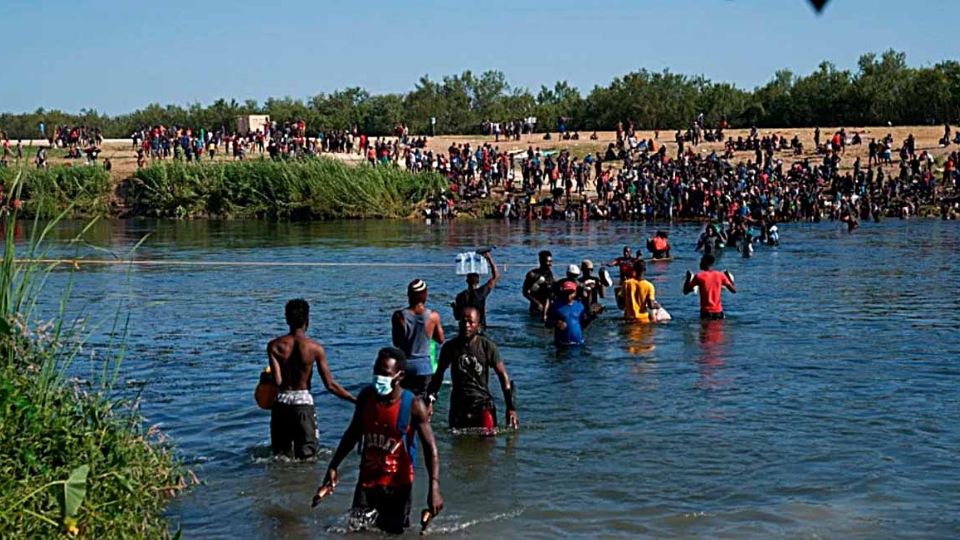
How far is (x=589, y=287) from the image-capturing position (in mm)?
20594

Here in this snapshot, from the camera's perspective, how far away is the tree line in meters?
85.2

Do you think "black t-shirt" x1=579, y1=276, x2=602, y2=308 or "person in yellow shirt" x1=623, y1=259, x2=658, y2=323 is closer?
"black t-shirt" x1=579, y1=276, x2=602, y2=308

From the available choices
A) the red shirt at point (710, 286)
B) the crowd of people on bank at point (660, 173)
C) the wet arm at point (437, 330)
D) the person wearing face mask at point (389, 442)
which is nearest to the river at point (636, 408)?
the red shirt at point (710, 286)

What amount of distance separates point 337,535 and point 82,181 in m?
56.7

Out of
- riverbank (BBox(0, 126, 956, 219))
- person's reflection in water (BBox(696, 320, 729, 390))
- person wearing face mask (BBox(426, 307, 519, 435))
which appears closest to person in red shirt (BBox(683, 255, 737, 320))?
person's reflection in water (BBox(696, 320, 729, 390))

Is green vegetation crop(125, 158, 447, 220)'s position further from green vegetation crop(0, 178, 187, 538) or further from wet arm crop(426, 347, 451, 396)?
green vegetation crop(0, 178, 187, 538)

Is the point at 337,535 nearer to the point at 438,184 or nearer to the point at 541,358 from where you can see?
the point at 541,358

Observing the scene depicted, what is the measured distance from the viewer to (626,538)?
35.1 feet

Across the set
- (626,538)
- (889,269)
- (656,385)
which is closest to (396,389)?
(626,538)

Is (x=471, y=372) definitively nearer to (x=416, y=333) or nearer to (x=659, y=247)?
(x=416, y=333)

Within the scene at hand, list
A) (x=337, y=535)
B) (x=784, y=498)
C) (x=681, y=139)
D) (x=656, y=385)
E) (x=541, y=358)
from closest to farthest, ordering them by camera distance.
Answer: (x=337, y=535) → (x=784, y=498) → (x=656, y=385) → (x=541, y=358) → (x=681, y=139)

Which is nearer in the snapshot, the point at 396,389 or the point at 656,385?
the point at 396,389

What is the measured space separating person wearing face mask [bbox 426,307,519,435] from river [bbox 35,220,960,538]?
0.53 m

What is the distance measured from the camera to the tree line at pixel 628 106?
279 ft
